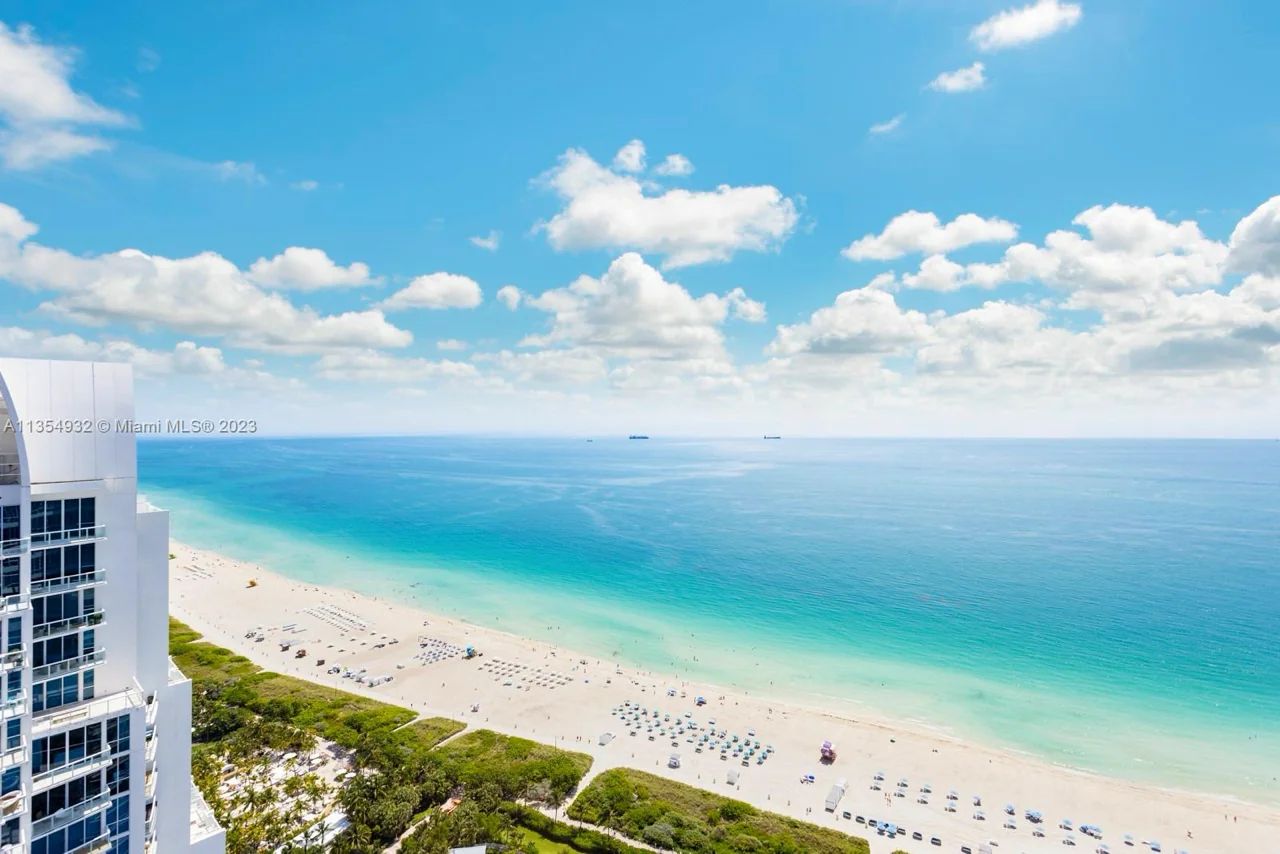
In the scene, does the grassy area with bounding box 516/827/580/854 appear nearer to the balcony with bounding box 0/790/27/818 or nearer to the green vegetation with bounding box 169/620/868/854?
the green vegetation with bounding box 169/620/868/854

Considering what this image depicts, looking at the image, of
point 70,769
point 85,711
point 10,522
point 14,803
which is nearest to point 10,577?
point 10,522

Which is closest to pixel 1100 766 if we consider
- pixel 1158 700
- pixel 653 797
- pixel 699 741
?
pixel 1158 700

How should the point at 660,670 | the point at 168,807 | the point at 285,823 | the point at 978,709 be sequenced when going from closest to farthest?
1. the point at 168,807
2. the point at 285,823
3. the point at 978,709
4. the point at 660,670

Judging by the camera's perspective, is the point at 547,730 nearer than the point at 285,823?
No

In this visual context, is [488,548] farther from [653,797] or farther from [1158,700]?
[1158,700]

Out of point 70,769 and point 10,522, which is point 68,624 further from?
point 70,769
